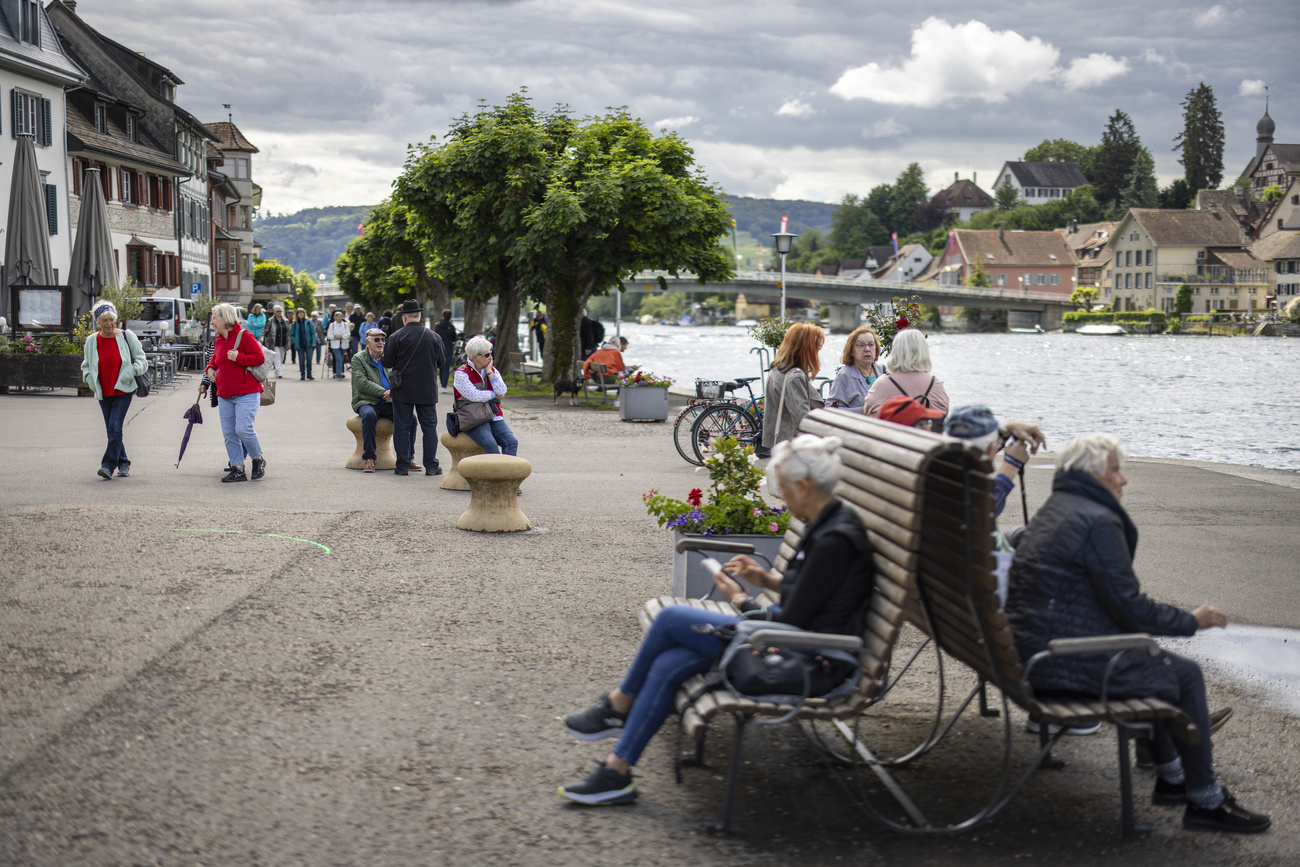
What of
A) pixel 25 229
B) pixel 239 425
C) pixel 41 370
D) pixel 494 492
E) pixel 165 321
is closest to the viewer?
pixel 494 492

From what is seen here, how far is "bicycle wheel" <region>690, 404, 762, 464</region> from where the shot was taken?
15555 millimetres

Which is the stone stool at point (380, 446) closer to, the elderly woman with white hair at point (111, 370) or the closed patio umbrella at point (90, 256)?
the elderly woman with white hair at point (111, 370)

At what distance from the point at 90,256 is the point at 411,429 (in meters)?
16.5

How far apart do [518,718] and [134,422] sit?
15.9 metres

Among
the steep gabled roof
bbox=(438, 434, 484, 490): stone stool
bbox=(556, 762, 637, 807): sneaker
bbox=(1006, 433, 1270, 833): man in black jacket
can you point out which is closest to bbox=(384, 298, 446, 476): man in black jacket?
bbox=(438, 434, 484, 490): stone stool

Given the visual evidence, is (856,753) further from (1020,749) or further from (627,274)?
(627,274)

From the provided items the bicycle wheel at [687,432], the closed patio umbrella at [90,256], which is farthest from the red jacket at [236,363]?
the closed patio umbrella at [90,256]

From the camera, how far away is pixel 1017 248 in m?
152

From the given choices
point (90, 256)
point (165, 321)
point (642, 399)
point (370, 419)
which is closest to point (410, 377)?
point (370, 419)

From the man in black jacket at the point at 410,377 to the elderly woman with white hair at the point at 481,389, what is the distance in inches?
55.0

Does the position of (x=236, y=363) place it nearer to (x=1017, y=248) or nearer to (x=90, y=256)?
(x=90, y=256)

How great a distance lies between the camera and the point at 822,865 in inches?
158

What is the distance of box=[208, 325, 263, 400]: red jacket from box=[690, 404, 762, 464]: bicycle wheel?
521 cm

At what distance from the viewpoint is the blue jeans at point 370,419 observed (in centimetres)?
1389
